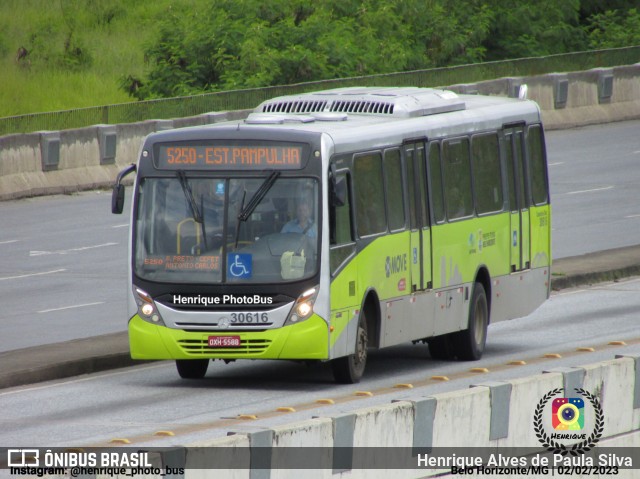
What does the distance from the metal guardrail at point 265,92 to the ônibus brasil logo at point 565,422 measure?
94.1ft

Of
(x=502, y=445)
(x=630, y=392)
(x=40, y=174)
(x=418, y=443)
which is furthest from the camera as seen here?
(x=40, y=174)

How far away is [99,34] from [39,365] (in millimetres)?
52781

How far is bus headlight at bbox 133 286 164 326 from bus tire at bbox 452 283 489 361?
13.6 ft

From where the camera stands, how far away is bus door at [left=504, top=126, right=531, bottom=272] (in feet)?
66.5

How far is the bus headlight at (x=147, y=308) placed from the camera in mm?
16422

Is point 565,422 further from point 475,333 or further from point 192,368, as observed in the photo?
point 475,333

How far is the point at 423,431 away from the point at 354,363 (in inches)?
271

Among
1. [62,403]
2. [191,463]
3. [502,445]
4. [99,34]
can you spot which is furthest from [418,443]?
[99,34]

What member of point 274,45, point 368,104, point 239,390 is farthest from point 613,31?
point 239,390

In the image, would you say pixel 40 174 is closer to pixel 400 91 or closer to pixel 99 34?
pixel 400 91

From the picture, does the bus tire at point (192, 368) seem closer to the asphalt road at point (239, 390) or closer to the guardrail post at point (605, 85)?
the asphalt road at point (239, 390)

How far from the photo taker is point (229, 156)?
54.3ft

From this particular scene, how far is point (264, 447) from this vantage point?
28.7ft

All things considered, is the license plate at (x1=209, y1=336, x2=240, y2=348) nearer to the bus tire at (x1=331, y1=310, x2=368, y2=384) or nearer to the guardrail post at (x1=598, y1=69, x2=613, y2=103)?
the bus tire at (x1=331, y1=310, x2=368, y2=384)
